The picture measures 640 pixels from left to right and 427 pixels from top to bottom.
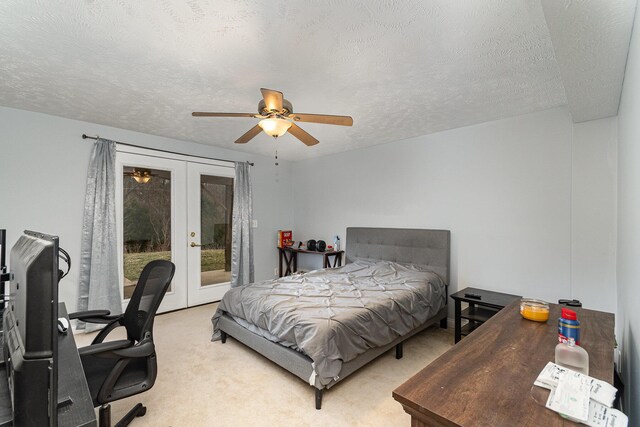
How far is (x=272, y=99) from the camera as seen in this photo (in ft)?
6.48

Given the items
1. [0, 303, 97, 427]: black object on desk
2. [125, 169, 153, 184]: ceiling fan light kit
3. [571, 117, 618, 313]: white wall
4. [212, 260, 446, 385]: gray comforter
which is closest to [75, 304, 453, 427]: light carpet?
[212, 260, 446, 385]: gray comforter

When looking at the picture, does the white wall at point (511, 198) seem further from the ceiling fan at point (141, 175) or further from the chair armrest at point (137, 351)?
the chair armrest at point (137, 351)

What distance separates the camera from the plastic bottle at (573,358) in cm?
104

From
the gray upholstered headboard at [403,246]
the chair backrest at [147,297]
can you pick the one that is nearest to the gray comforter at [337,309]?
the gray upholstered headboard at [403,246]

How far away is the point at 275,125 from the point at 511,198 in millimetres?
2735

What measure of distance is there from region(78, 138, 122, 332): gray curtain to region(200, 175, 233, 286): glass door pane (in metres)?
1.19

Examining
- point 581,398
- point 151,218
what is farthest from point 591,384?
point 151,218

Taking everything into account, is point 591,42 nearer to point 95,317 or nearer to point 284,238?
point 95,317

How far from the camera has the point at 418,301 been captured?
2.93m

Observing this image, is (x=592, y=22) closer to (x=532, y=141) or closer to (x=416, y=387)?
(x=416, y=387)

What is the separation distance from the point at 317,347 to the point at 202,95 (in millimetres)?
2446

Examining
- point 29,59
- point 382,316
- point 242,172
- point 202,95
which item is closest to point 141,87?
point 202,95

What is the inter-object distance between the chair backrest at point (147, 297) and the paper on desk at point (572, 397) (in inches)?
75.7

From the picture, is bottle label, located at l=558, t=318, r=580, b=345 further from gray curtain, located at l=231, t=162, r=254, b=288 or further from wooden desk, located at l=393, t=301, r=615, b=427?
gray curtain, located at l=231, t=162, r=254, b=288
